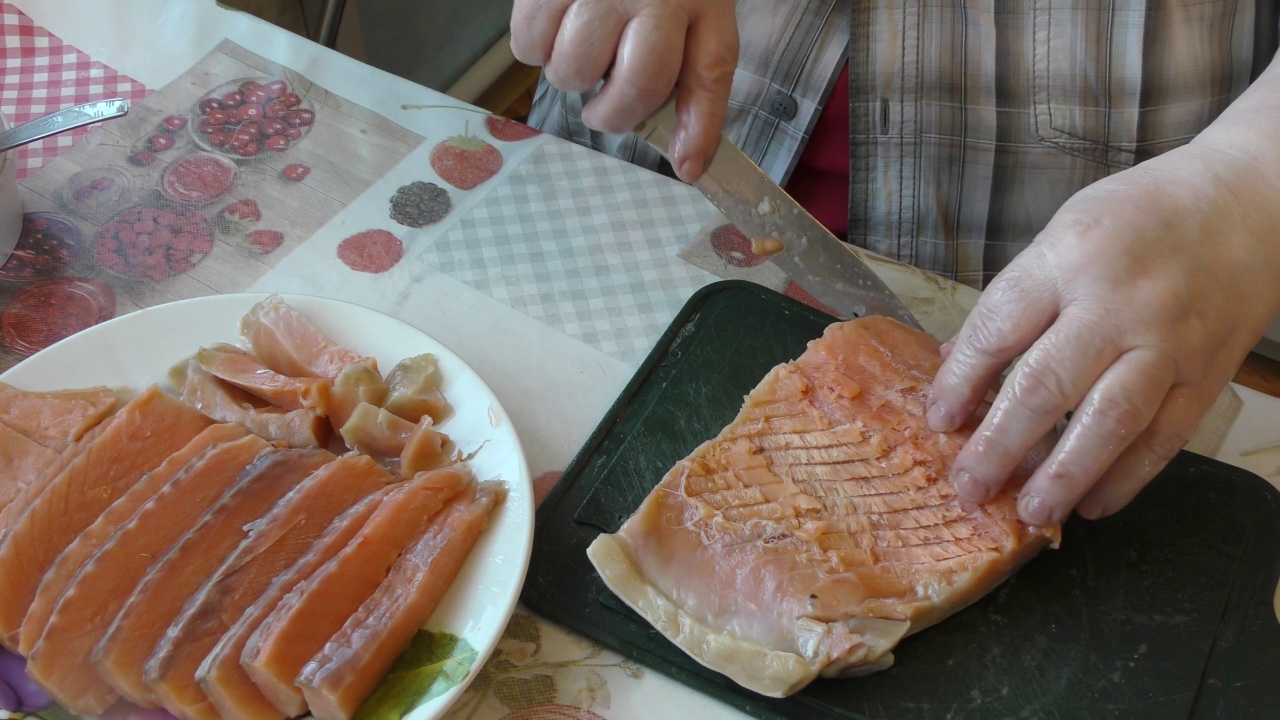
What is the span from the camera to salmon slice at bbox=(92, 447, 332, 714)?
1.32 m

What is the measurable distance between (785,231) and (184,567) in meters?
1.18

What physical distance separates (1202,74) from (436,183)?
1747 mm

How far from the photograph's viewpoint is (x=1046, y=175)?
2.12 metres

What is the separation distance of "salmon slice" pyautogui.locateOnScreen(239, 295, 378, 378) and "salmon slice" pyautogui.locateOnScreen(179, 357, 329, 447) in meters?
Result: 0.09

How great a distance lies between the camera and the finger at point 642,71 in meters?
1.56

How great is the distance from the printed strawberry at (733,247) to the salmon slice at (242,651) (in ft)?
3.53

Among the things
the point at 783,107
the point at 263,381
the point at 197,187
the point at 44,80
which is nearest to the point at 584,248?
the point at 783,107

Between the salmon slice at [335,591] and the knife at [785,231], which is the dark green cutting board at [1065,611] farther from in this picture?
the knife at [785,231]

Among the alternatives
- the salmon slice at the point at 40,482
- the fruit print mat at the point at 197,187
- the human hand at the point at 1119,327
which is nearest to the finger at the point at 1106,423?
the human hand at the point at 1119,327

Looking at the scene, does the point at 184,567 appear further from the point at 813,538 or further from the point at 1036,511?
the point at 1036,511

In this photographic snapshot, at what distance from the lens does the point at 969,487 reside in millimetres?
1508

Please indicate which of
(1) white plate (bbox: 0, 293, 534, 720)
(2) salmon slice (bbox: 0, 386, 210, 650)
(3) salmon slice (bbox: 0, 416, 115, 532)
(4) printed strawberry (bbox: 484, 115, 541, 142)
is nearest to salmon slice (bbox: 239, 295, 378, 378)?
(1) white plate (bbox: 0, 293, 534, 720)

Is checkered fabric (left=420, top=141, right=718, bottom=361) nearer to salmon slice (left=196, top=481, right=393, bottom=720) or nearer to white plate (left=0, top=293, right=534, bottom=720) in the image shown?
white plate (left=0, top=293, right=534, bottom=720)

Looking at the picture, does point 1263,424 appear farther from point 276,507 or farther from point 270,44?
point 270,44
